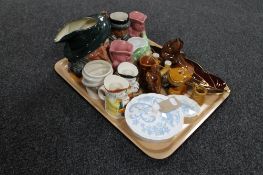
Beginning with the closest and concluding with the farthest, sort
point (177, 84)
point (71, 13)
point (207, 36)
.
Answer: point (177, 84) → point (207, 36) → point (71, 13)

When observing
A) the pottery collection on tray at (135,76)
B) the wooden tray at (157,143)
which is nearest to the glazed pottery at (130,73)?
the pottery collection on tray at (135,76)

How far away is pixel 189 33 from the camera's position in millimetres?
1286

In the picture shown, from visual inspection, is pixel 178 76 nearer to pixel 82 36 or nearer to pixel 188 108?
pixel 188 108

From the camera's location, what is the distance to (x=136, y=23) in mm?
941

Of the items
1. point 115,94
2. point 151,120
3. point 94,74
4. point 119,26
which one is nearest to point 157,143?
point 151,120

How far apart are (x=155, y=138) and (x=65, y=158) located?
271mm

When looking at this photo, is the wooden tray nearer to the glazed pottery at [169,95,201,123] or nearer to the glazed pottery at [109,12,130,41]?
the glazed pottery at [169,95,201,123]

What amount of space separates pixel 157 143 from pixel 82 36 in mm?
395

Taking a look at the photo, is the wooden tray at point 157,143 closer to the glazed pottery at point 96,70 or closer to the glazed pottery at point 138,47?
the glazed pottery at point 96,70

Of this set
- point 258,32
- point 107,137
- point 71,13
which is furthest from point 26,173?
point 258,32

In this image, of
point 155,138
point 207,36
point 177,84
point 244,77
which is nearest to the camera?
point 155,138

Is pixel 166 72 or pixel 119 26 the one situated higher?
pixel 119 26

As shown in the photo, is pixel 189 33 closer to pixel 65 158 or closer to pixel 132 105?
pixel 132 105

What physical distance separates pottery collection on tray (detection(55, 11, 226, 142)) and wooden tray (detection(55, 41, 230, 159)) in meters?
0.02
